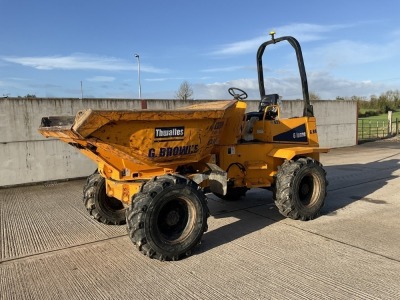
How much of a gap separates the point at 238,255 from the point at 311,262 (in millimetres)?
834

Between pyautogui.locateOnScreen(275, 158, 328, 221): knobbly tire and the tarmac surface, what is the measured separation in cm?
19

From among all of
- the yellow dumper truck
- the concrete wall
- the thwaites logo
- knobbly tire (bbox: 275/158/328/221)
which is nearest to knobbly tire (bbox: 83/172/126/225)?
the yellow dumper truck

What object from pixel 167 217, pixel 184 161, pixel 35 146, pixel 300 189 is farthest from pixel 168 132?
pixel 35 146

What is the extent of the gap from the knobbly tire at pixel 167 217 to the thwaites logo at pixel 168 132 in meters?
0.48

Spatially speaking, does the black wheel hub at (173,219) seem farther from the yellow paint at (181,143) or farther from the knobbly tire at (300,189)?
the knobbly tire at (300,189)

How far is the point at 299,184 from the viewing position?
5738 millimetres

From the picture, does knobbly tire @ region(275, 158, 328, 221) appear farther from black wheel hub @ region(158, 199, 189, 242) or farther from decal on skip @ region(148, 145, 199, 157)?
black wheel hub @ region(158, 199, 189, 242)

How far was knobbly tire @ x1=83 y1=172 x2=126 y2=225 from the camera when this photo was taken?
18.1ft

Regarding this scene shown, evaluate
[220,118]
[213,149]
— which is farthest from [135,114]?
[213,149]

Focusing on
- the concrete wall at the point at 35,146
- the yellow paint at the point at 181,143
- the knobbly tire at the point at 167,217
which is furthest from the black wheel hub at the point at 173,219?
the concrete wall at the point at 35,146


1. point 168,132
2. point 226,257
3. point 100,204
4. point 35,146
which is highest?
point 168,132

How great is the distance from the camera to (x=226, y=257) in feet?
14.4

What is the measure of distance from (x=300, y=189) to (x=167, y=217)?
8.07ft

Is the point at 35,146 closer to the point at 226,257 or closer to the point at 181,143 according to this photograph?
the point at 181,143
